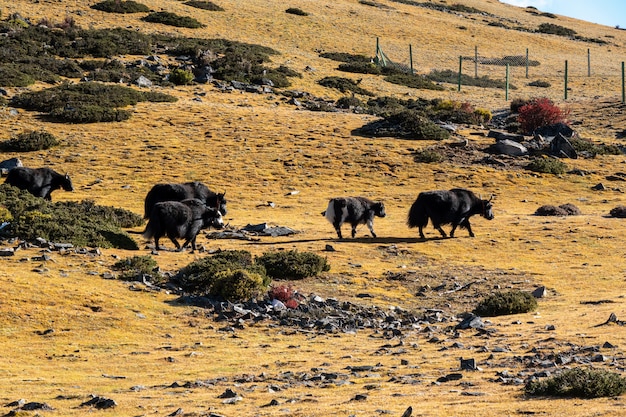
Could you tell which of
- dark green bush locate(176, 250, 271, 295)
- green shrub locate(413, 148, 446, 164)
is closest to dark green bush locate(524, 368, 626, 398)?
dark green bush locate(176, 250, 271, 295)

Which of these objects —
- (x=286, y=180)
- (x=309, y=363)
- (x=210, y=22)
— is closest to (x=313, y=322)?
(x=309, y=363)

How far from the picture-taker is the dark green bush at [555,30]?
3851 inches

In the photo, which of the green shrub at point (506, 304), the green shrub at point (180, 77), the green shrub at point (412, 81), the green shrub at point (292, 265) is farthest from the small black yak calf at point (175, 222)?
the green shrub at point (412, 81)

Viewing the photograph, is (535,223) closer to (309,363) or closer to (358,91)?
(309,363)

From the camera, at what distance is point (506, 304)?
18516mm

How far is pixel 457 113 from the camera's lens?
158 ft

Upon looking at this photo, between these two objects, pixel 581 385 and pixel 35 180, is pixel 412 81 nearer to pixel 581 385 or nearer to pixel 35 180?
pixel 35 180

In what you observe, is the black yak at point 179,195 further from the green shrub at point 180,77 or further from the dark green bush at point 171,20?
the dark green bush at point 171,20

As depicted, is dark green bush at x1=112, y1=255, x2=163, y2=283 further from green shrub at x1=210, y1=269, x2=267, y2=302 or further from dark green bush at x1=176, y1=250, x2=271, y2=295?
green shrub at x1=210, y1=269, x2=267, y2=302

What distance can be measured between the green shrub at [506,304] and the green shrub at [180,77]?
114 feet

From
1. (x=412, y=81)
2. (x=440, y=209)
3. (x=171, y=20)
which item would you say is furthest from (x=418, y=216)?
(x=171, y=20)

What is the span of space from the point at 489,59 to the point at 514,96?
56.7ft

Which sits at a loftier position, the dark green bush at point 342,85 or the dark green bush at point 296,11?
the dark green bush at point 296,11

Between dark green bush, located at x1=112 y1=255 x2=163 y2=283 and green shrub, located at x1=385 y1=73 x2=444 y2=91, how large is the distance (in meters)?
42.7
